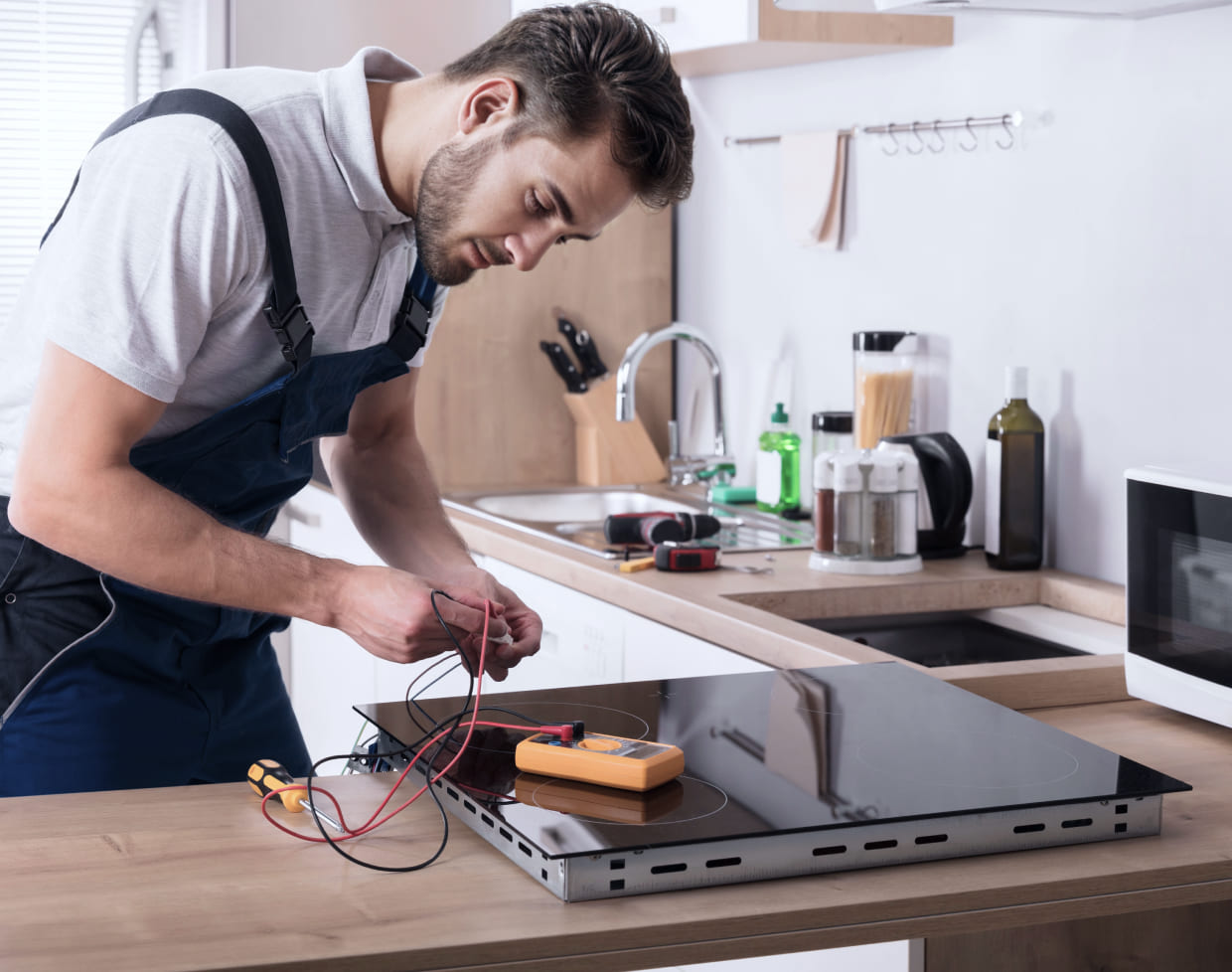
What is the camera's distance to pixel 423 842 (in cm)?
96

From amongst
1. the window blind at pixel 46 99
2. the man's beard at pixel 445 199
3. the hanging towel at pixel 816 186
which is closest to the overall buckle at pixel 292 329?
the man's beard at pixel 445 199

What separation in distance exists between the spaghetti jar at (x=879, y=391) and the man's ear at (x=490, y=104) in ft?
3.61

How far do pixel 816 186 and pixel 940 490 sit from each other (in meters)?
0.70

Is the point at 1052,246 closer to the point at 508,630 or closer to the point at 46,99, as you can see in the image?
the point at 508,630

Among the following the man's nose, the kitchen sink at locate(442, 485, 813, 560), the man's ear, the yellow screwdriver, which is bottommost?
the yellow screwdriver

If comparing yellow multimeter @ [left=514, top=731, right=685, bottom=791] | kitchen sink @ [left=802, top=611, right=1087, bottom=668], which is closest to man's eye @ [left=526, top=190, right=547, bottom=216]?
yellow multimeter @ [left=514, top=731, right=685, bottom=791]

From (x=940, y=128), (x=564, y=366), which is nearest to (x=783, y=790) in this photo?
(x=940, y=128)

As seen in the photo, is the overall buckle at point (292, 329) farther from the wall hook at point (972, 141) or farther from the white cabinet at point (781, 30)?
the wall hook at point (972, 141)

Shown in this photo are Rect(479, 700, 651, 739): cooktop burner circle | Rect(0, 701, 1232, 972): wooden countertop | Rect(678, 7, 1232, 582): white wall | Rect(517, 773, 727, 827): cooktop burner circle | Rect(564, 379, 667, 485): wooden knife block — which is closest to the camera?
Rect(0, 701, 1232, 972): wooden countertop

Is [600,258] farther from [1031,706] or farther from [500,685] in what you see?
[1031,706]

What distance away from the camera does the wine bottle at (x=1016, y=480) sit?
198 centimetres

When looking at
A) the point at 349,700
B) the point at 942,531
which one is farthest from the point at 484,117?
the point at 349,700

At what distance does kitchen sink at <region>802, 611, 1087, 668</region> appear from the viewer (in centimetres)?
190

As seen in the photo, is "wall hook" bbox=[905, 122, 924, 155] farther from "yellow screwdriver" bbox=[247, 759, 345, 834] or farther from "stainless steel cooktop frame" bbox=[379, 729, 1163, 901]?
"yellow screwdriver" bbox=[247, 759, 345, 834]
